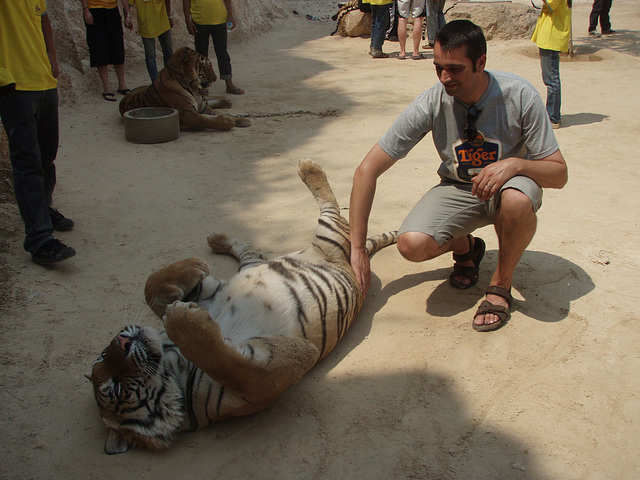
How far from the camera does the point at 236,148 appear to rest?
5633 mm

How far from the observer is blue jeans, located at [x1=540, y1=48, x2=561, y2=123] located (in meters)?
5.87

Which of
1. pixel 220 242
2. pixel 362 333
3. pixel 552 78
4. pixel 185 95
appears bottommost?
pixel 362 333

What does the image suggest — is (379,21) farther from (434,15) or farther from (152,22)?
(152,22)

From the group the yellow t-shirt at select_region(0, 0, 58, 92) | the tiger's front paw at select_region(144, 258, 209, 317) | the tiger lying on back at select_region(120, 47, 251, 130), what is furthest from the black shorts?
the tiger's front paw at select_region(144, 258, 209, 317)

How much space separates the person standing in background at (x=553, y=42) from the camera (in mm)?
5812

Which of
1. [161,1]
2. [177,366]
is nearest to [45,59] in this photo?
[177,366]

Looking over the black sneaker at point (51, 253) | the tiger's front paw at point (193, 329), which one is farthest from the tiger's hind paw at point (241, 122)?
the tiger's front paw at point (193, 329)

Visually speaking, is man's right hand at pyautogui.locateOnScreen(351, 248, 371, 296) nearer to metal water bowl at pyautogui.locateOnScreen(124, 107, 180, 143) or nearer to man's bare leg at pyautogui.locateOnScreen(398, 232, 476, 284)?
man's bare leg at pyautogui.locateOnScreen(398, 232, 476, 284)

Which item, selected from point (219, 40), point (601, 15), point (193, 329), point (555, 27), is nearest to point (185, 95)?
point (219, 40)

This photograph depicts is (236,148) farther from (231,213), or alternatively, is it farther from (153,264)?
(153,264)

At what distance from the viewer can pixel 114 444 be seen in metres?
2.21

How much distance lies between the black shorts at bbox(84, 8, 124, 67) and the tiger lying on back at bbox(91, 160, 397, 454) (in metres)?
5.33

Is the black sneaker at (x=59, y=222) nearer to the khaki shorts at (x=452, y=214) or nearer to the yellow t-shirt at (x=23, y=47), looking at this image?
the yellow t-shirt at (x=23, y=47)

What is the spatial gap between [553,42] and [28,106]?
5.21 meters
